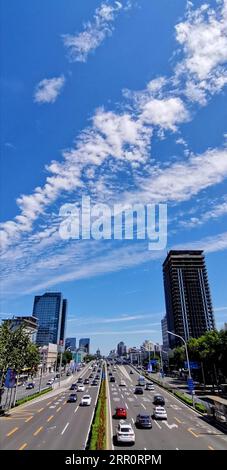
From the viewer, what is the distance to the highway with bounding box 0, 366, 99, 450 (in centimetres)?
2783

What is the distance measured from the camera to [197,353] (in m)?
86.6

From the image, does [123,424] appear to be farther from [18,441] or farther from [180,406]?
[180,406]

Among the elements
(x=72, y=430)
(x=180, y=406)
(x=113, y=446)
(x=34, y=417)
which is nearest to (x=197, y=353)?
(x=180, y=406)

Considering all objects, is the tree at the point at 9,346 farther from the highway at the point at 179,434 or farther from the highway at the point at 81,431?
the highway at the point at 179,434

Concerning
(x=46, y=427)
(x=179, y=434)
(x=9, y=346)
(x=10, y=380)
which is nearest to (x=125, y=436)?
(x=179, y=434)

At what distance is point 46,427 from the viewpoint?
36.0m

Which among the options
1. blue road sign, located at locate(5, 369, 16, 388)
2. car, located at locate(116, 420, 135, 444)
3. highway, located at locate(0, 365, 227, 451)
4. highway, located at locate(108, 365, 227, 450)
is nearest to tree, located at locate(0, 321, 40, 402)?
blue road sign, located at locate(5, 369, 16, 388)

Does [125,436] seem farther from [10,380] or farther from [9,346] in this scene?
[9,346]

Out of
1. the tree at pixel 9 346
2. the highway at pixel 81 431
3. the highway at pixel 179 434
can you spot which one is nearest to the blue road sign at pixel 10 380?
the tree at pixel 9 346

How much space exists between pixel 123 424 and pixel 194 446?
255 inches

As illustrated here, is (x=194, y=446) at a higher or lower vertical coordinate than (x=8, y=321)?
lower

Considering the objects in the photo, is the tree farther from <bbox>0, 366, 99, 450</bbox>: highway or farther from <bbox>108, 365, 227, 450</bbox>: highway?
<bbox>108, 365, 227, 450</bbox>: highway
